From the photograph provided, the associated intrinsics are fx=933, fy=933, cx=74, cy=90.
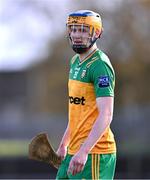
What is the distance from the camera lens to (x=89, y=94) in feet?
24.0

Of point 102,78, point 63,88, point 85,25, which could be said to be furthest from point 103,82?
point 63,88

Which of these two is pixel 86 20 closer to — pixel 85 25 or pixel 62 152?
pixel 85 25

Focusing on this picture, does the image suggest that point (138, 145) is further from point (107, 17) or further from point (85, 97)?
point (85, 97)

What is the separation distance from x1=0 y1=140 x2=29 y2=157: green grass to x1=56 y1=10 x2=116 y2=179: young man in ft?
54.3

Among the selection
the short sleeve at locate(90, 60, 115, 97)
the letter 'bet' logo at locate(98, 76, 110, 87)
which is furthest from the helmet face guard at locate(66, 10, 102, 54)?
the letter 'bet' logo at locate(98, 76, 110, 87)

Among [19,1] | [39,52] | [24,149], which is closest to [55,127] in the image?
[24,149]

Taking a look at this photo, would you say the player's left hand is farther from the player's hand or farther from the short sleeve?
the player's hand

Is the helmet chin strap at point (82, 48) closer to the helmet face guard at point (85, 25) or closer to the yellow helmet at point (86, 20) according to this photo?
the helmet face guard at point (85, 25)

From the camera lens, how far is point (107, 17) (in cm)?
3641

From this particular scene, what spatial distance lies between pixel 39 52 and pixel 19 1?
7.37 meters

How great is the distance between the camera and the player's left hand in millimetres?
7035

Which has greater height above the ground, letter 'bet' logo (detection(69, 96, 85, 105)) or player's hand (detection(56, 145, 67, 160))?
letter 'bet' logo (detection(69, 96, 85, 105))

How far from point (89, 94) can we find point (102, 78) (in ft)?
0.74

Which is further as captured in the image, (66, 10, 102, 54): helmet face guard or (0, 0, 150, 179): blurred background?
(0, 0, 150, 179): blurred background
